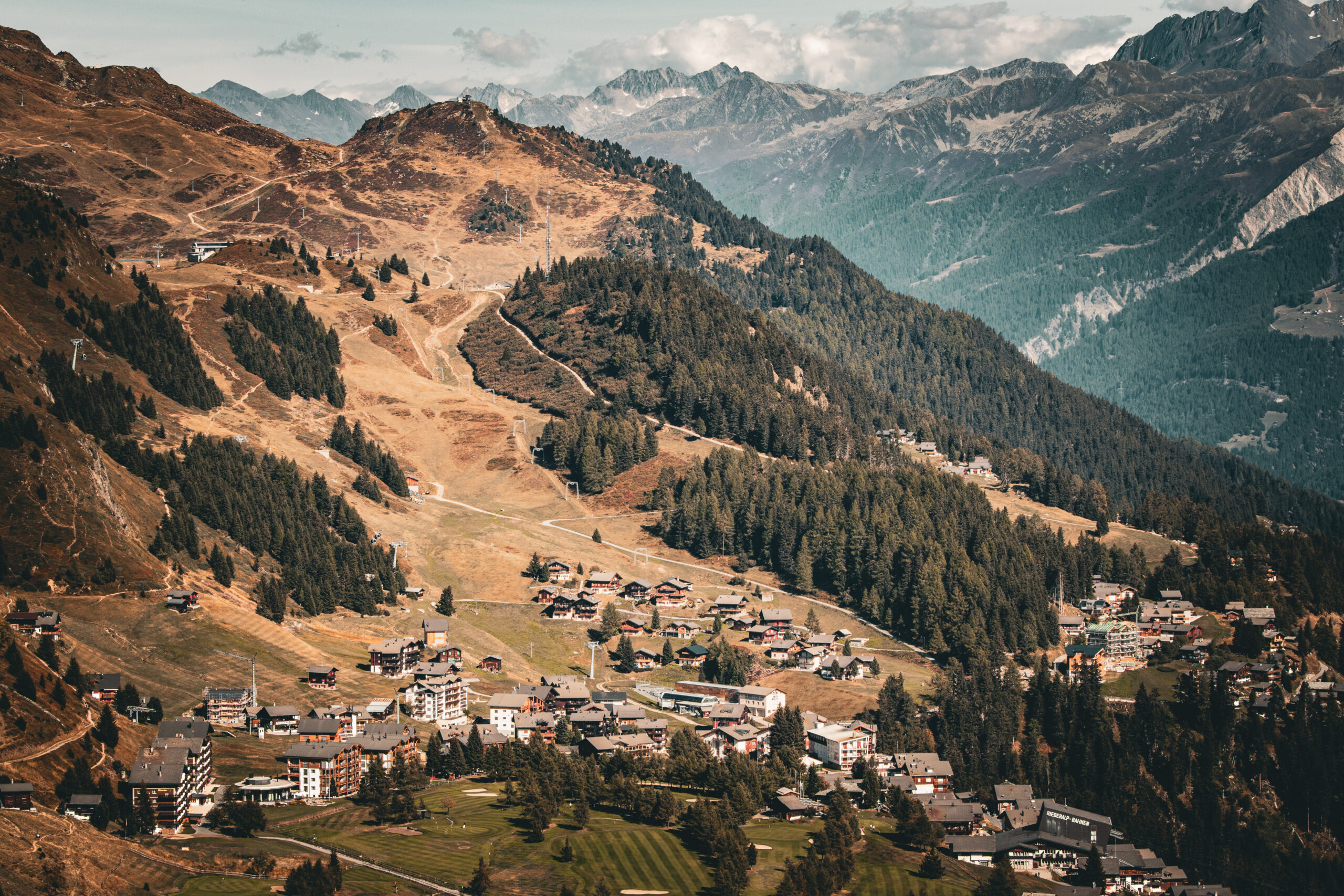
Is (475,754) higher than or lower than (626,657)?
lower

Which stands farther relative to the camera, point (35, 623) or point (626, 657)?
point (626, 657)

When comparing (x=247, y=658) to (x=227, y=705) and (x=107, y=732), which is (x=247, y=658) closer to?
(x=227, y=705)

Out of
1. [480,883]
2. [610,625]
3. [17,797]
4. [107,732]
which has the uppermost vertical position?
[610,625]

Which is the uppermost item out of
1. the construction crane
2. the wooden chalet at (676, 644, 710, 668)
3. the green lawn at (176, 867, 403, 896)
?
the wooden chalet at (676, 644, 710, 668)

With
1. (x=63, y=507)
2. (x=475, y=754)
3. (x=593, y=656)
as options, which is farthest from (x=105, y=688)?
(x=593, y=656)

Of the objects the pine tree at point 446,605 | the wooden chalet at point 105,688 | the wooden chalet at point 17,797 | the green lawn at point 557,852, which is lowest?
the green lawn at point 557,852

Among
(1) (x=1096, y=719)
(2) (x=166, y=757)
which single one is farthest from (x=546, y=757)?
(1) (x=1096, y=719)

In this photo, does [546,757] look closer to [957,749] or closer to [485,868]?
[485,868]

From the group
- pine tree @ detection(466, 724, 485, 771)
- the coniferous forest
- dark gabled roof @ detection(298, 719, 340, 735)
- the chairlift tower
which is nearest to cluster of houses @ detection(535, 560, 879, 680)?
the chairlift tower

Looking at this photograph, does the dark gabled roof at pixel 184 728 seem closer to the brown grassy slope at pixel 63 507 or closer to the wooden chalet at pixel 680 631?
the brown grassy slope at pixel 63 507

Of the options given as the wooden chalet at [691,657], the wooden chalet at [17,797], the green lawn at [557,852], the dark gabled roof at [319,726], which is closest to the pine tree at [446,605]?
the wooden chalet at [691,657]

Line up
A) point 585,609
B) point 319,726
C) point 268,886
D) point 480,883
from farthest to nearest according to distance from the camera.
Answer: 1. point 585,609
2. point 319,726
3. point 480,883
4. point 268,886

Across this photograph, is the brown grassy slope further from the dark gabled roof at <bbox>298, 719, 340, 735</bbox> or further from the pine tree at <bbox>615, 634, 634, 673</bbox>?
the pine tree at <bbox>615, 634, 634, 673</bbox>
